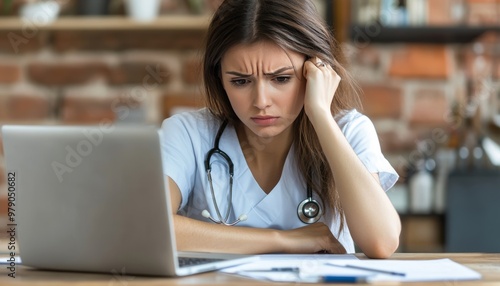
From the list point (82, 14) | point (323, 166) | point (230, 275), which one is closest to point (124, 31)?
point (82, 14)

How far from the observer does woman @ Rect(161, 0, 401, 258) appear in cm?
157

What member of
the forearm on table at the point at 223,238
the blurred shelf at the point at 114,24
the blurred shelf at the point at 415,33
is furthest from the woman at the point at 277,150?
the blurred shelf at the point at 114,24

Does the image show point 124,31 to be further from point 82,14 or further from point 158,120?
point 158,120

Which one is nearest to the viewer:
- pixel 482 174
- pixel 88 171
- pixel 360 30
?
pixel 88 171

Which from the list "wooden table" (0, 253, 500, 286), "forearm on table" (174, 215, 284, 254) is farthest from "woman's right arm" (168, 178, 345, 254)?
"wooden table" (0, 253, 500, 286)

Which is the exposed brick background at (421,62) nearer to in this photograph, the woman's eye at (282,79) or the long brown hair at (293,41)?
the long brown hair at (293,41)

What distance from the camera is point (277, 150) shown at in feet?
6.01

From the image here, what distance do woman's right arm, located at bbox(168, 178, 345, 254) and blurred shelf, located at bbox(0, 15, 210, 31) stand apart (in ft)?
5.08

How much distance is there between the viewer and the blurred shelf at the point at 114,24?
3.04 metres

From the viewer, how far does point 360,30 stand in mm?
2959

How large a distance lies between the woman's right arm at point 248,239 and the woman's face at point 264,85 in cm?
21

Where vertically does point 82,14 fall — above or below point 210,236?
above

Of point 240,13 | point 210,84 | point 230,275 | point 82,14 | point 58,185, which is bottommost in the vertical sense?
point 230,275

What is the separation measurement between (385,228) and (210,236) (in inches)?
13.0
